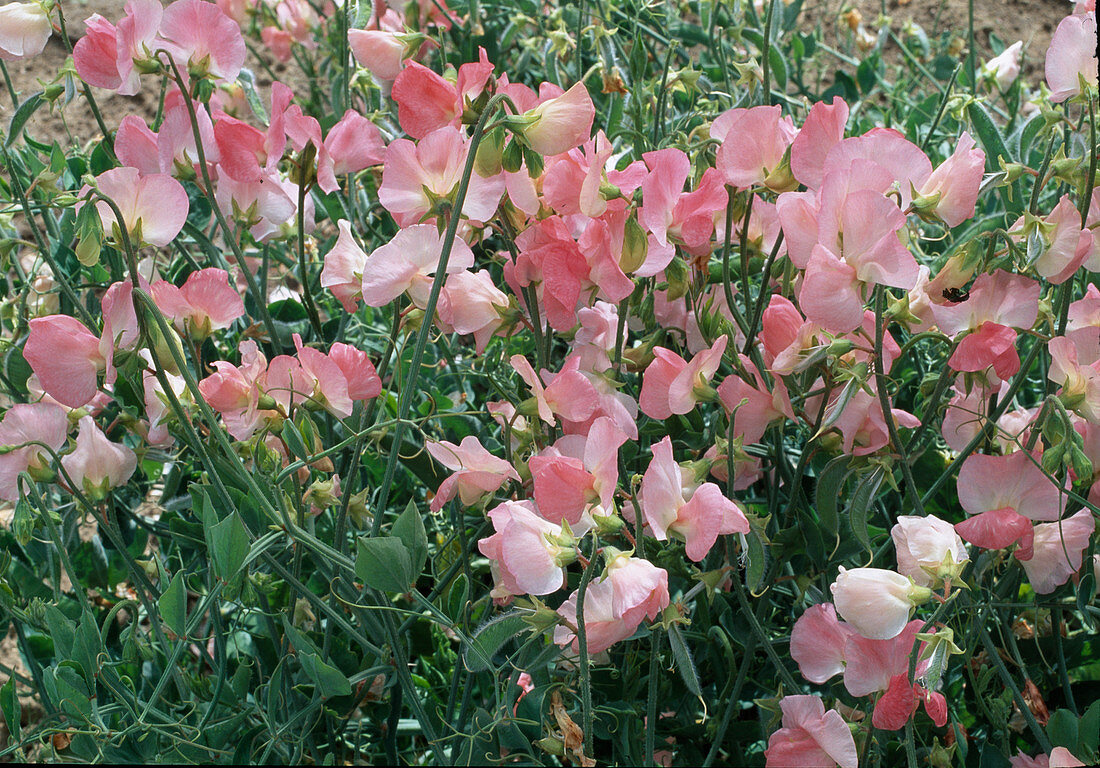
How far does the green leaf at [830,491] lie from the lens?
2.27 ft

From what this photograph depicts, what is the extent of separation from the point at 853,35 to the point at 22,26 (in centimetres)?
219

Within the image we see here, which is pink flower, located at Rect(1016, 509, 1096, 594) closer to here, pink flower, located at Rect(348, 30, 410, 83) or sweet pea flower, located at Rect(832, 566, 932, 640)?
sweet pea flower, located at Rect(832, 566, 932, 640)

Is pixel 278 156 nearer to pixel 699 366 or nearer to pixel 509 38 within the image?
pixel 699 366

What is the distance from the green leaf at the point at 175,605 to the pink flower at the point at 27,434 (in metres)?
0.19

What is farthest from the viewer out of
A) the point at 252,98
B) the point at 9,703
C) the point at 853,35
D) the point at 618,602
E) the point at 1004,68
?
the point at 853,35

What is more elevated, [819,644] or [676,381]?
[676,381]

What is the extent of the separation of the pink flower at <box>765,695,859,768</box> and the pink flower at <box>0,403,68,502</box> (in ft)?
1.82

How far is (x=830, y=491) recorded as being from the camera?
0.69 metres

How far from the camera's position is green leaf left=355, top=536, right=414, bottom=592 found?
60cm

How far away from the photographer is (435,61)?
1.67m

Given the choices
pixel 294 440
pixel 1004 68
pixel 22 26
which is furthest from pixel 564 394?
pixel 1004 68

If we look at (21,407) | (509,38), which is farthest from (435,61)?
(21,407)

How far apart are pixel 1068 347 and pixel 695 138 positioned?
1.31 ft

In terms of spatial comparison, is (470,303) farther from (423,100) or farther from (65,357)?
(65,357)
